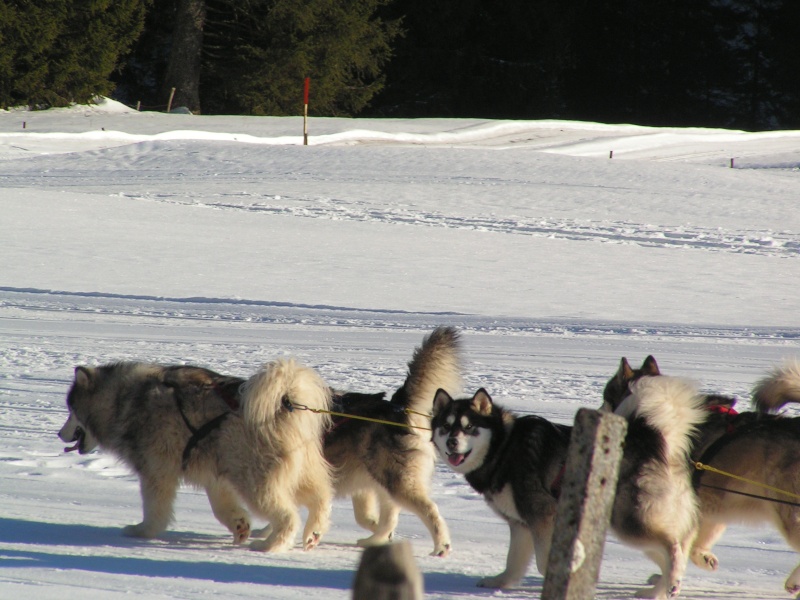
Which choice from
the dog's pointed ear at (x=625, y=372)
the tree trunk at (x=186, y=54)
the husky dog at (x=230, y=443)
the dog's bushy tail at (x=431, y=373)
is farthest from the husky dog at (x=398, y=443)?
the tree trunk at (x=186, y=54)

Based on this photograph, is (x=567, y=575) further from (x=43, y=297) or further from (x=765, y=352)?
(x=43, y=297)

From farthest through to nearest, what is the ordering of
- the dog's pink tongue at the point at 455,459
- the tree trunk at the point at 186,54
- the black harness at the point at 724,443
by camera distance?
the tree trunk at the point at 186,54 < the dog's pink tongue at the point at 455,459 < the black harness at the point at 724,443

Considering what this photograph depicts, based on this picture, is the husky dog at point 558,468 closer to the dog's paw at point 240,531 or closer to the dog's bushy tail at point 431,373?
the dog's bushy tail at point 431,373

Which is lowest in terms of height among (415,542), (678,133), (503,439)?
(415,542)

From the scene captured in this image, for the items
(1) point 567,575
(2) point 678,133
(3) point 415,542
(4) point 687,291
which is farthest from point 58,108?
(1) point 567,575

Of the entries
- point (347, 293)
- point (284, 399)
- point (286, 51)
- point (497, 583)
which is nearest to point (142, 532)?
Answer: point (284, 399)

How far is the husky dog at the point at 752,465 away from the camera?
14.6ft

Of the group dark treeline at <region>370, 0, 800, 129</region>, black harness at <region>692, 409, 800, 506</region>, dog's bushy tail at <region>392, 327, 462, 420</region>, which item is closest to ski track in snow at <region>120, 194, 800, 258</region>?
dog's bushy tail at <region>392, 327, 462, 420</region>

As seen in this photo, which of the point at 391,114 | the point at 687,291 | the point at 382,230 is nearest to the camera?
the point at 687,291

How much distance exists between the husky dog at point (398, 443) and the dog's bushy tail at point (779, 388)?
1538mm

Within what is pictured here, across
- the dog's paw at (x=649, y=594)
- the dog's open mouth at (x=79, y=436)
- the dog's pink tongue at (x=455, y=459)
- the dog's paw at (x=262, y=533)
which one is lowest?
the dog's paw at (x=262, y=533)

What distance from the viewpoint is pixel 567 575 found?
2.46 meters

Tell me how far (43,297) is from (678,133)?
27118 mm

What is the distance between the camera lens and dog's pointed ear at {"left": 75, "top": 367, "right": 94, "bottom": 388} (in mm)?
5598
